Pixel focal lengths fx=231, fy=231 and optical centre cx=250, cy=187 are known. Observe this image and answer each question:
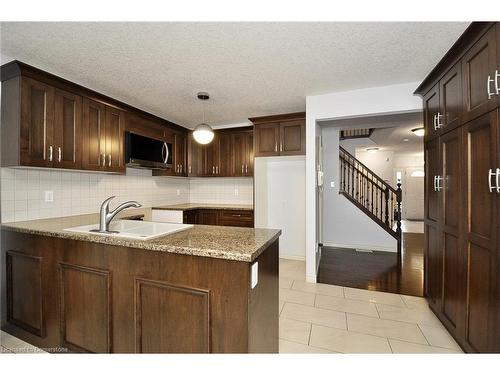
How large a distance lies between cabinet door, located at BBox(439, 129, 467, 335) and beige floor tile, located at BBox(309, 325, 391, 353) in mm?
622

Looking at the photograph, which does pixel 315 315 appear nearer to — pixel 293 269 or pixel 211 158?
pixel 293 269

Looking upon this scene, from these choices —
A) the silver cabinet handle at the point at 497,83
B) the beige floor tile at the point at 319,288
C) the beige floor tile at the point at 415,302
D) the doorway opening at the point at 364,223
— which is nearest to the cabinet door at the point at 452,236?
the beige floor tile at the point at 415,302

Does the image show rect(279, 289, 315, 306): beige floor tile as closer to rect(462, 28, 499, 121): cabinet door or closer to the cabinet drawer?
the cabinet drawer

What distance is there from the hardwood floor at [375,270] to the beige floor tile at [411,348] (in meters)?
1.08

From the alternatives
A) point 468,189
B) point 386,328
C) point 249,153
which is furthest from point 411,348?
point 249,153

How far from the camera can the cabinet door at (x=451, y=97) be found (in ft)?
6.06

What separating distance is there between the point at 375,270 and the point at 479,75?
9.44 feet

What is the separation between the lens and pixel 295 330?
2068 millimetres

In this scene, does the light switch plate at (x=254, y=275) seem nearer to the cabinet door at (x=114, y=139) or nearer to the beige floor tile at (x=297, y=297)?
the beige floor tile at (x=297, y=297)

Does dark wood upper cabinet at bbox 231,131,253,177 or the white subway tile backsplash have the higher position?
dark wood upper cabinet at bbox 231,131,253,177

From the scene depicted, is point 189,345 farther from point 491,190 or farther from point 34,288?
point 491,190

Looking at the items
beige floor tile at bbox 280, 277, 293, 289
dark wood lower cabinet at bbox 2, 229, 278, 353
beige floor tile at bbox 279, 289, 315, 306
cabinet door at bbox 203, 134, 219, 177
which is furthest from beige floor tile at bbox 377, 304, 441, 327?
cabinet door at bbox 203, 134, 219, 177

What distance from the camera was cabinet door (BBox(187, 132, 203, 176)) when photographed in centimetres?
452

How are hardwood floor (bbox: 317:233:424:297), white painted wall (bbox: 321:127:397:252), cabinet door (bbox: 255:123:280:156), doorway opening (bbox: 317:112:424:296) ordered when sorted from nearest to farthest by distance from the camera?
1. hardwood floor (bbox: 317:233:424:297)
2. doorway opening (bbox: 317:112:424:296)
3. cabinet door (bbox: 255:123:280:156)
4. white painted wall (bbox: 321:127:397:252)
